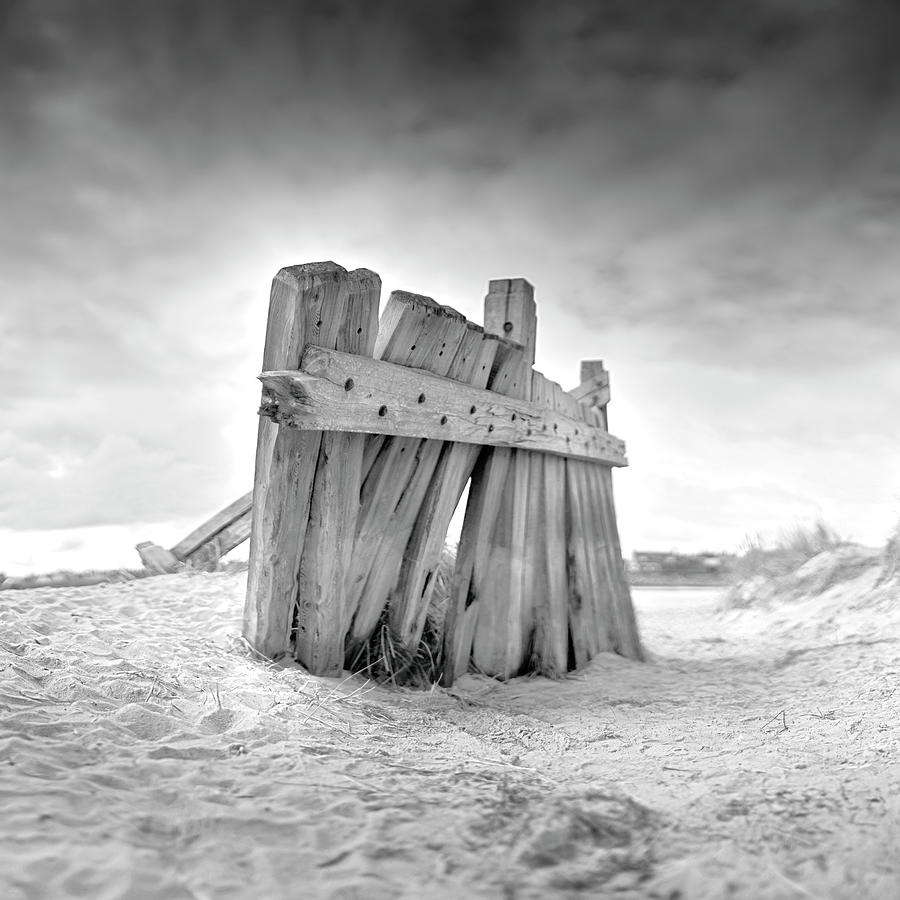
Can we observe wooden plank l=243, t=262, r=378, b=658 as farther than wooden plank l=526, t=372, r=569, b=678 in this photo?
No

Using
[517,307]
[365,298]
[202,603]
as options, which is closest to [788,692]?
[517,307]

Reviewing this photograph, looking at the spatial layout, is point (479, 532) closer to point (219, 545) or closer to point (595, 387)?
point (595, 387)

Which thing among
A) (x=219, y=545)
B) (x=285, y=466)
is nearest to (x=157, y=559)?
(x=219, y=545)

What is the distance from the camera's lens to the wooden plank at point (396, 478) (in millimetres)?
3787

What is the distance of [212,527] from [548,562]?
141 inches

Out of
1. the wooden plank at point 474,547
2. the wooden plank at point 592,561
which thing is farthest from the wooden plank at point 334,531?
the wooden plank at point 592,561

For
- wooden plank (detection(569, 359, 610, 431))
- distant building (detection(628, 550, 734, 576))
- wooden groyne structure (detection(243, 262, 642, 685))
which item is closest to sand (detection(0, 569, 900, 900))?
wooden groyne structure (detection(243, 262, 642, 685))

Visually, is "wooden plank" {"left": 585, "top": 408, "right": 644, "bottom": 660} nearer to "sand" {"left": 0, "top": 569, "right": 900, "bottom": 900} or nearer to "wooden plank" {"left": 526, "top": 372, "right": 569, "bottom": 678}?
"wooden plank" {"left": 526, "top": 372, "right": 569, "bottom": 678}

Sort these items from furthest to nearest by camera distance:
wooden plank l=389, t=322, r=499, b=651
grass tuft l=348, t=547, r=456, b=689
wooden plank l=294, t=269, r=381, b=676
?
wooden plank l=389, t=322, r=499, b=651 < grass tuft l=348, t=547, r=456, b=689 < wooden plank l=294, t=269, r=381, b=676

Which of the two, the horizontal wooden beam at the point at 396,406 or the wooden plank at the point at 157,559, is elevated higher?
the horizontal wooden beam at the point at 396,406

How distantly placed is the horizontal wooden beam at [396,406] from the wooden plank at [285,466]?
0.14 meters

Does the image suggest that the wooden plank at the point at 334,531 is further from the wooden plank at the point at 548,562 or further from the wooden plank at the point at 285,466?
Result: the wooden plank at the point at 548,562

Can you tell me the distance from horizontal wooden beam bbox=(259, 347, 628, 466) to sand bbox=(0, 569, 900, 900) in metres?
1.10

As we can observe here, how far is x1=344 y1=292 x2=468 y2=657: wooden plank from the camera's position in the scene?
12.4ft
